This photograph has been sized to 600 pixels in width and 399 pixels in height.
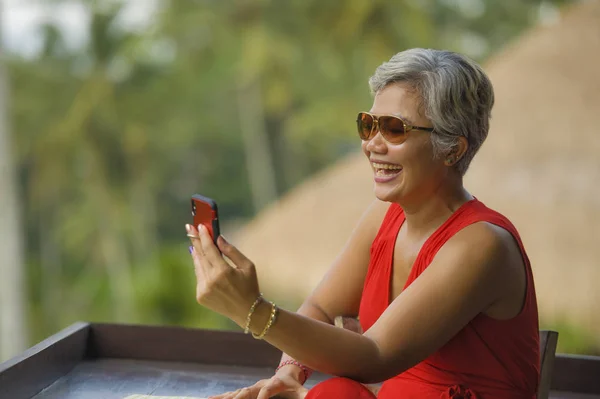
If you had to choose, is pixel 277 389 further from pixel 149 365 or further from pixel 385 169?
pixel 149 365

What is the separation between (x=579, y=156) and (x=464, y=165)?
670 cm

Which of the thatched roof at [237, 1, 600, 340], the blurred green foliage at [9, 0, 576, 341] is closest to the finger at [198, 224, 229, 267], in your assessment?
the thatched roof at [237, 1, 600, 340]

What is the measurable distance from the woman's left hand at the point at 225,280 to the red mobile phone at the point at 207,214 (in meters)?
0.01

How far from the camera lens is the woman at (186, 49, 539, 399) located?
140 cm

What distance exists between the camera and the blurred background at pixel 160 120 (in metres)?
15.4

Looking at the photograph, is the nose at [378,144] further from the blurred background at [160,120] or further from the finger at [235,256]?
the blurred background at [160,120]

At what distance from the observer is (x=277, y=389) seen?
1744 mm

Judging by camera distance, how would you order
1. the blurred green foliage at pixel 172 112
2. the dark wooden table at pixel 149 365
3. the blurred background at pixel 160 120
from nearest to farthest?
the dark wooden table at pixel 149 365
the blurred background at pixel 160 120
the blurred green foliage at pixel 172 112

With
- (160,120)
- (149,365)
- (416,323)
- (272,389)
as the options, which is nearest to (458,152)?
(416,323)

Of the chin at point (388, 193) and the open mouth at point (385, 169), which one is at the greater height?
the open mouth at point (385, 169)

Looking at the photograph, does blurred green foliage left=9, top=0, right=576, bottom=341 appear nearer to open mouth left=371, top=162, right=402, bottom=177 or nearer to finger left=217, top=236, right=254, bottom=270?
open mouth left=371, top=162, right=402, bottom=177

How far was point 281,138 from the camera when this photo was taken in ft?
67.1

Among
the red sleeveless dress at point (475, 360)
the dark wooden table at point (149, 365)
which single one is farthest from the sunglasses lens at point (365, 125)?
the dark wooden table at point (149, 365)

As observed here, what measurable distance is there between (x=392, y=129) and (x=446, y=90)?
0.12 meters
